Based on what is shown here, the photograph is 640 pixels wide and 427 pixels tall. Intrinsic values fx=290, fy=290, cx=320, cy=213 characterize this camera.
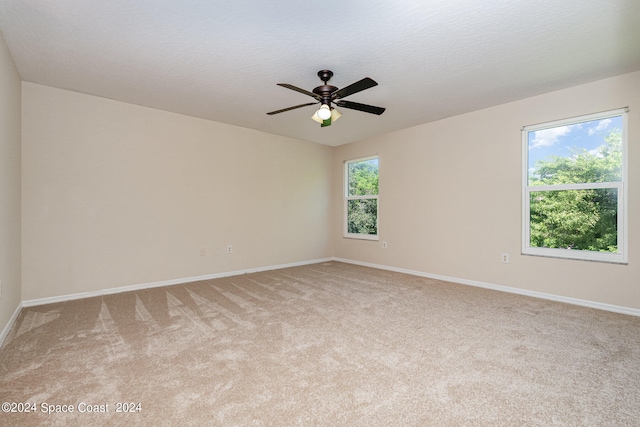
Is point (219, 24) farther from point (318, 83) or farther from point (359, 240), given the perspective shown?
point (359, 240)

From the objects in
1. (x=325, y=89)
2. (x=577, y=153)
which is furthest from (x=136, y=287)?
(x=577, y=153)

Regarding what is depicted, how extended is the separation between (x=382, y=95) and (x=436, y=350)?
2.77 meters

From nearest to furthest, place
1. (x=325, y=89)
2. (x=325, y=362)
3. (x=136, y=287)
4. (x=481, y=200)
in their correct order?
1. (x=325, y=362)
2. (x=325, y=89)
3. (x=136, y=287)
4. (x=481, y=200)

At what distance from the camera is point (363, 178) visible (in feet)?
18.9

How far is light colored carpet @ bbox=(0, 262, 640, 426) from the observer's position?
1.48 meters

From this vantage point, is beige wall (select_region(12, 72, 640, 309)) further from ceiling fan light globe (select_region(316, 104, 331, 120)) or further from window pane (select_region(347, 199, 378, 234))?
ceiling fan light globe (select_region(316, 104, 331, 120))

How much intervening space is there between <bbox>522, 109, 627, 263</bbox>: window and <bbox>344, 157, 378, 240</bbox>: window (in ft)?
7.99

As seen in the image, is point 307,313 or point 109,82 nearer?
point 307,313

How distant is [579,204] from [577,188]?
0.18 m

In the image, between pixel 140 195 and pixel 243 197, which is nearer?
pixel 140 195

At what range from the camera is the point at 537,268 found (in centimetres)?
353

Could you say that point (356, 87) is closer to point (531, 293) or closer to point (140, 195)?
point (140, 195)

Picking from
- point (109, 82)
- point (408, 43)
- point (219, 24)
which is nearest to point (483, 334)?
point (408, 43)

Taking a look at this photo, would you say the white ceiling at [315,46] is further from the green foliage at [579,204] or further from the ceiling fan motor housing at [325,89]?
the green foliage at [579,204]
